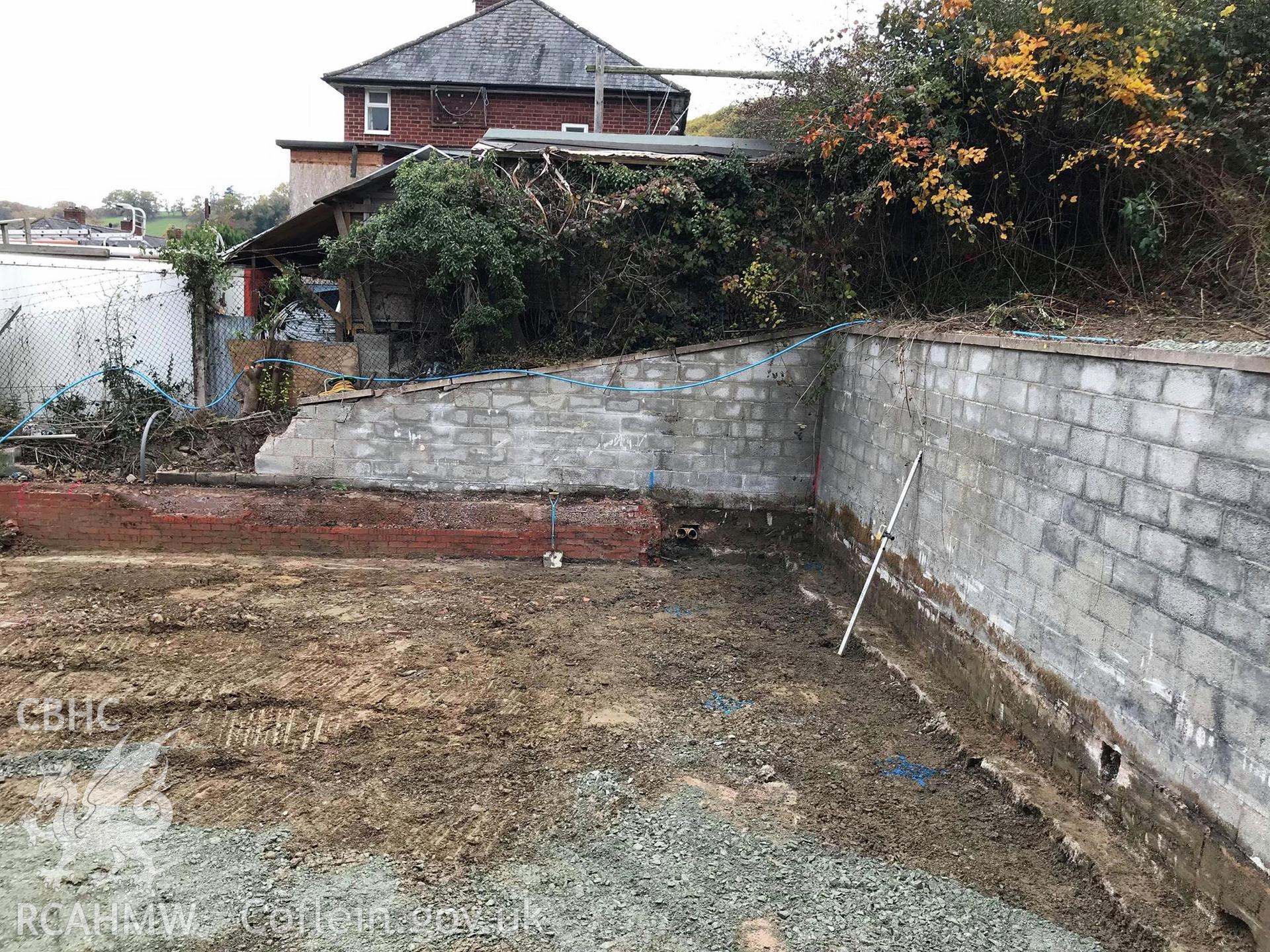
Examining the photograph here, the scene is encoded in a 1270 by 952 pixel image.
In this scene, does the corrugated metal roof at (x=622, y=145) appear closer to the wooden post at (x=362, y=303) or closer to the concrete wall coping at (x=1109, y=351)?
the wooden post at (x=362, y=303)

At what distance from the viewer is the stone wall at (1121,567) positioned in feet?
10.5

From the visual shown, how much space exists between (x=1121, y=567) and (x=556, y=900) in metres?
3.04

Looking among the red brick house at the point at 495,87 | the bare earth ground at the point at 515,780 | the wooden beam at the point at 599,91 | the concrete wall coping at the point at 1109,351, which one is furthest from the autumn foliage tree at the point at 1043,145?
the red brick house at the point at 495,87

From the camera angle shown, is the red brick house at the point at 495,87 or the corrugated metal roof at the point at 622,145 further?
the red brick house at the point at 495,87

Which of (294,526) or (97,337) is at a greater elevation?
(97,337)

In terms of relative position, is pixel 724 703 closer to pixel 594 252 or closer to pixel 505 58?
pixel 594 252

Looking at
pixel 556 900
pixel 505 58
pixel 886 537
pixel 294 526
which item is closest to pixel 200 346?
pixel 294 526

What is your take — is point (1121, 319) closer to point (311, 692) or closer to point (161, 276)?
point (311, 692)

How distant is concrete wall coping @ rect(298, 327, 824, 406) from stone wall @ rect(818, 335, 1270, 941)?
7.74 ft

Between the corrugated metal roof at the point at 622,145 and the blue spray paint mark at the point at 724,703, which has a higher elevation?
the corrugated metal roof at the point at 622,145

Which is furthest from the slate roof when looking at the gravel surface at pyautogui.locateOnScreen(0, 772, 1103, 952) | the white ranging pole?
the gravel surface at pyautogui.locateOnScreen(0, 772, 1103, 952)

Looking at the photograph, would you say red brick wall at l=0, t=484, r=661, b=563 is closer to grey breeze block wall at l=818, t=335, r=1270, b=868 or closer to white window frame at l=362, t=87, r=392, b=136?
grey breeze block wall at l=818, t=335, r=1270, b=868

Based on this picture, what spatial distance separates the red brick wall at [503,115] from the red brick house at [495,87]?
2 centimetres

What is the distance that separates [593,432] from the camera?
8531mm
